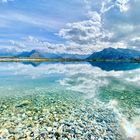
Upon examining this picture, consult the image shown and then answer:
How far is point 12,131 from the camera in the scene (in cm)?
1374

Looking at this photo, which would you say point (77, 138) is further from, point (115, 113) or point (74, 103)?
point (74, 103)

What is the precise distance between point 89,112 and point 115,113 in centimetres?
184

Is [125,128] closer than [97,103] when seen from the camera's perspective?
Yes

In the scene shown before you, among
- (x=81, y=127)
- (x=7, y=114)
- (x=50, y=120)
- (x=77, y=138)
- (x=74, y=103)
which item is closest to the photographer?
(x=77, y=138)

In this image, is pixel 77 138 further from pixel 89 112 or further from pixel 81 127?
pixel 89 112

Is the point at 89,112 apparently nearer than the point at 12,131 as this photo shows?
No

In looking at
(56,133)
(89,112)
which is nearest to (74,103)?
(89,112)

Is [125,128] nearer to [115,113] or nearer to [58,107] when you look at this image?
[115,113]

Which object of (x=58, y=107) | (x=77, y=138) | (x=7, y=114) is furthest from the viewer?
(x=58, y=107)

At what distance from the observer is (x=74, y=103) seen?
2161cm

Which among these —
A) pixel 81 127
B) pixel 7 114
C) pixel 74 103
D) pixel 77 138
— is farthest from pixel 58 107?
pixel 77 138

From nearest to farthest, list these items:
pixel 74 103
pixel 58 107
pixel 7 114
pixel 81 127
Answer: pixel 81 127, pixel 7 114, pixel 58 107, pixel 74 103

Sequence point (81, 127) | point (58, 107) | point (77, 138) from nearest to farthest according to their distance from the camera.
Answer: point (77, 138)
point (81, 127)
point (58, 107)

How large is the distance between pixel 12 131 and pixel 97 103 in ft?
31.7
